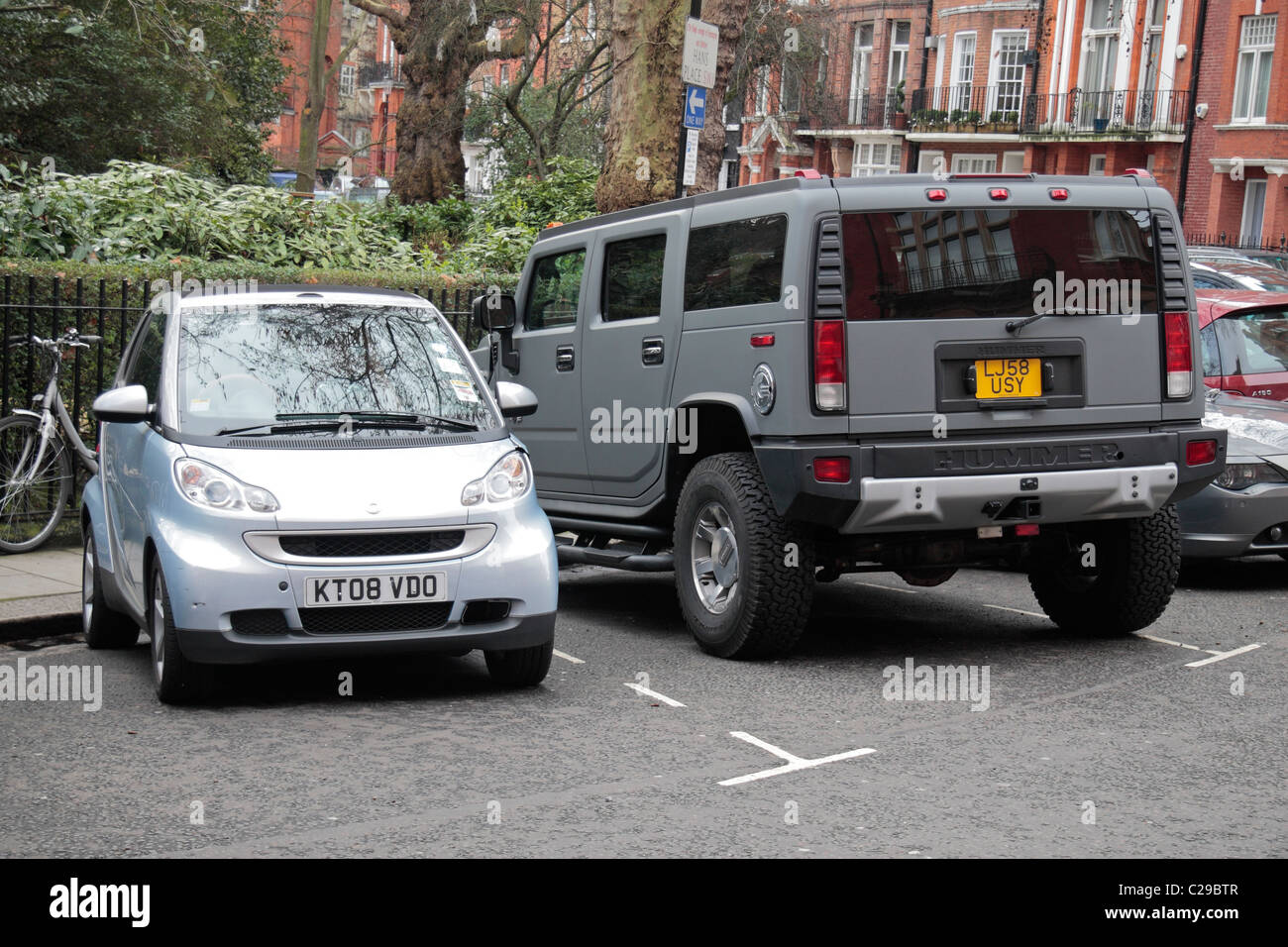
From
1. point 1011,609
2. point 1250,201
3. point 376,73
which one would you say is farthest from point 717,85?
point 376,73

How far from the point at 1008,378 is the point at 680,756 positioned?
2.54 m

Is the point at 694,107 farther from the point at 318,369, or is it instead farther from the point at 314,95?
the point at 314,95

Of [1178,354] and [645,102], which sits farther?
[645,102]

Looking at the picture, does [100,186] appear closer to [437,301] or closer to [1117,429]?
[437,301]

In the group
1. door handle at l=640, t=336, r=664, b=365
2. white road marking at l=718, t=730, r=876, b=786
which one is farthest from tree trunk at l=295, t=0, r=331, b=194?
white road marking at l=718, t=730, r=876, b=786

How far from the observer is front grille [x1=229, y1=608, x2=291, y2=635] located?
6.34 meters

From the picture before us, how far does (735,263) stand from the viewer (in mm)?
7672

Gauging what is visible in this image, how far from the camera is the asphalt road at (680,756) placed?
16.3ft

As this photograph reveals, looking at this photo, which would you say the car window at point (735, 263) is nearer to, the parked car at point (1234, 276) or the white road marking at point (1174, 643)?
the white road marking at point (1174, 643)

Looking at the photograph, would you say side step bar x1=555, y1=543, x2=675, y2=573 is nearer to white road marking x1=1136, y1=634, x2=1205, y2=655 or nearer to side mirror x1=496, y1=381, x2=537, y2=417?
side mirror x1=496, y1=381, x2=537, y2=417

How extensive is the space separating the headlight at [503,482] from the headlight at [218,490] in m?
0.82

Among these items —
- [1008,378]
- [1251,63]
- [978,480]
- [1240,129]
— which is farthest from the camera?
[1251,63]
